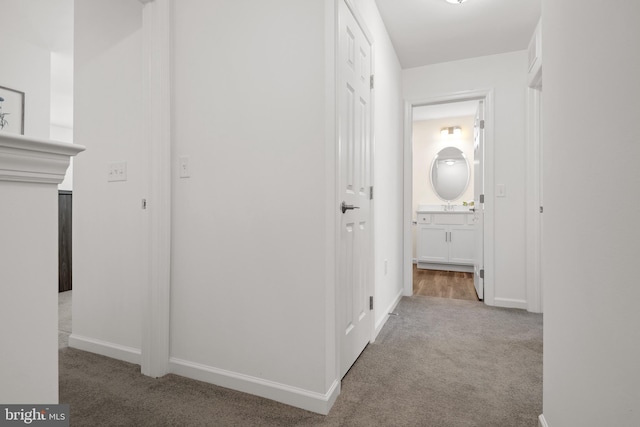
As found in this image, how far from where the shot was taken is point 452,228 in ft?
16.7

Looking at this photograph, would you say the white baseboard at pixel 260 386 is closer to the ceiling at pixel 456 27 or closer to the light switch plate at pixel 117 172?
the light switch plate at pixel 117 172

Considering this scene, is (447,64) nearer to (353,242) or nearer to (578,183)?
(353,242)

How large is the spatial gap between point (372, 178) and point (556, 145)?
3.95 ft

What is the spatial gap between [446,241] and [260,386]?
4.23 meters

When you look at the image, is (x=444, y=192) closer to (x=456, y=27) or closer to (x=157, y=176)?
(x=456, y=27)

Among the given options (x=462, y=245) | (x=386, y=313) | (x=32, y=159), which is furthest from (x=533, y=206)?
(x=32, y=159)

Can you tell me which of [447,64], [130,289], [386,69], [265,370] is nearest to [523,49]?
[447,64]

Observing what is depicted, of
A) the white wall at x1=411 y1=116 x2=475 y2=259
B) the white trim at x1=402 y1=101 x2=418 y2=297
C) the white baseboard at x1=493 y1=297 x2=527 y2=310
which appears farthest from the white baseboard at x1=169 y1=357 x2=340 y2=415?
the white wall at x1=411 y1=116 x2=475 y2=259

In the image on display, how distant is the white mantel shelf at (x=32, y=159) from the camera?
0.56m

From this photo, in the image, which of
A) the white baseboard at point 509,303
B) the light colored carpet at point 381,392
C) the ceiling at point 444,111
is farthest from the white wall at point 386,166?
the ceiling at point 444,111

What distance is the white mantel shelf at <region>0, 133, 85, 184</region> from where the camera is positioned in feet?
1.82

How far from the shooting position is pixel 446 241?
5125 mm

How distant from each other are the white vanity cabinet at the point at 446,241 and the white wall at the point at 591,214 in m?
3.97

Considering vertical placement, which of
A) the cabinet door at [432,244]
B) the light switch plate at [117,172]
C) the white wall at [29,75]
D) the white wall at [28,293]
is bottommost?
the cabinet door at [432,244]
